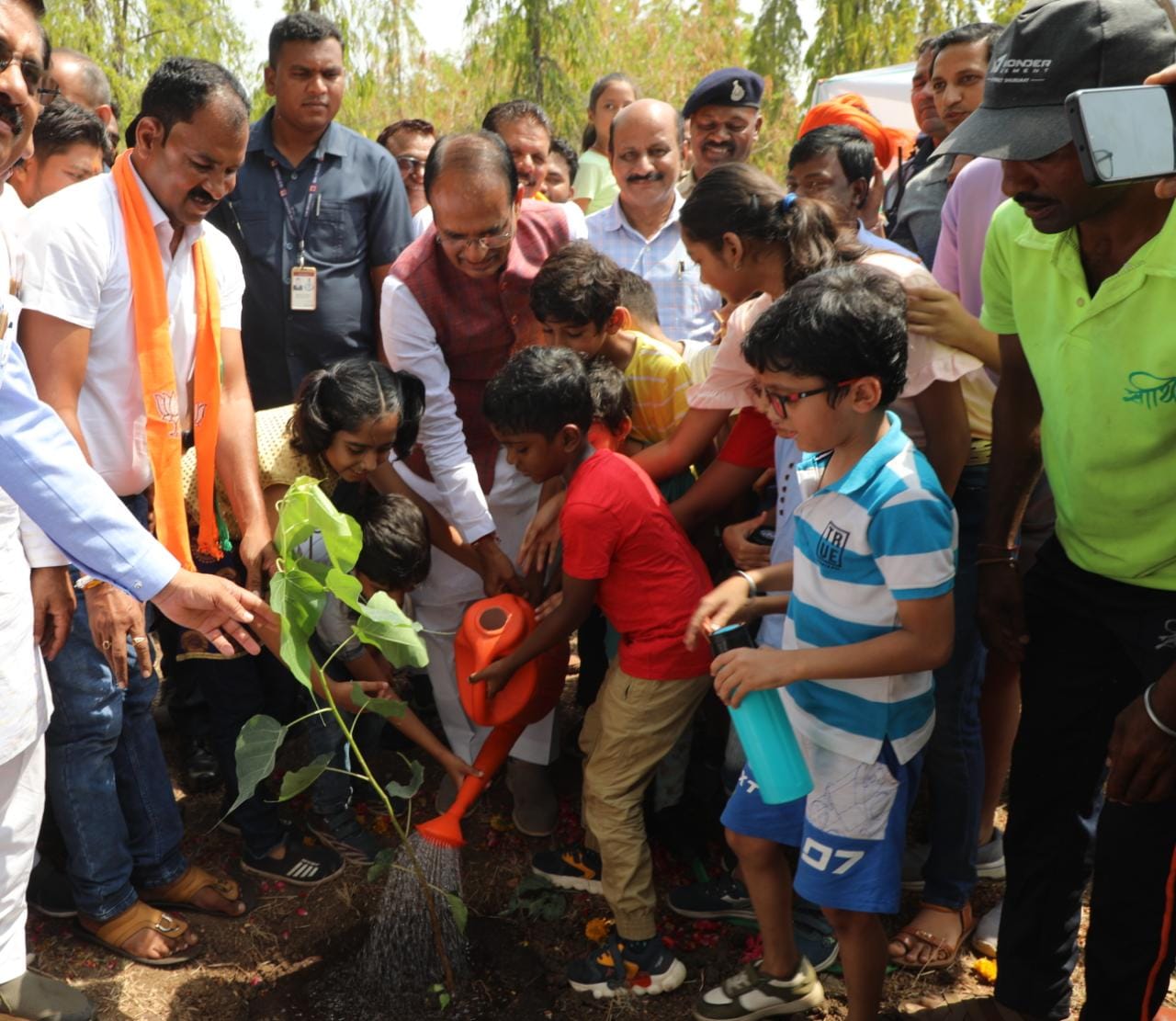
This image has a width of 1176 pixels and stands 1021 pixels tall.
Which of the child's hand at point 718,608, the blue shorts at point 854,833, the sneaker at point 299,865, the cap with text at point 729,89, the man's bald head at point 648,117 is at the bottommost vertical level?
the sneaker at point 299,865

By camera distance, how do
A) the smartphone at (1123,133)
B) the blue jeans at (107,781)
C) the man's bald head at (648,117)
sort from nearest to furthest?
the smartphone at (1123,133) < the blue jeans at (107,781) < the man's bald head at (648,117)

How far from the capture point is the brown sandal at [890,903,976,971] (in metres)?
2.83

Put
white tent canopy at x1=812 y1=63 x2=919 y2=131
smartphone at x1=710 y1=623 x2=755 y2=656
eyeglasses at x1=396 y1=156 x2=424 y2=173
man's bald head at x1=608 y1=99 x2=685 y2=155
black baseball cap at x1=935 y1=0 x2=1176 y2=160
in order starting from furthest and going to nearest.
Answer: white tent canopy at x1=812 y1=63 x2=919 y2=131 < eyeglasses at x1=396 y1=156 x2=424 y2=173 < man's bald head at x1=608 y1=99 x2=685 y2=155 < smartphone at x1=710 y1=623 x2=755 y2=656 < black baseball cap at x1=935 y1=0 x2=1176 y2=160

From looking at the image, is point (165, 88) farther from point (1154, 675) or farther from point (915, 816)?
point (915, 816)

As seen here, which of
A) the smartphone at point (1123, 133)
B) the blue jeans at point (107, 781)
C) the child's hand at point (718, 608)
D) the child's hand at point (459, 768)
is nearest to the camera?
the smartphone at point (1123, 133)

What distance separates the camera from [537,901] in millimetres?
3162

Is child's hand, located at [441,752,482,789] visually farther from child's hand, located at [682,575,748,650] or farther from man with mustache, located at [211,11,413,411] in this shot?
man with mustache, located at [211,11,413,411]

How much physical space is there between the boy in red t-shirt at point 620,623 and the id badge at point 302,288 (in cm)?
129

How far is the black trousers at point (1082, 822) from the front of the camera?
2119mm

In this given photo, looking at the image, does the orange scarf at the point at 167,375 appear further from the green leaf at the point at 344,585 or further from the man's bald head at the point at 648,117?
the man's bald head at the point at 648,117

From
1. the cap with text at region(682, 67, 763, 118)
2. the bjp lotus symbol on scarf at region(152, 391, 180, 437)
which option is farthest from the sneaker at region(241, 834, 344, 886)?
the cap with text at region(682, 67, 763, 118)

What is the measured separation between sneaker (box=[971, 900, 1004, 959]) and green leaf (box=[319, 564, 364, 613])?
6.10 feet

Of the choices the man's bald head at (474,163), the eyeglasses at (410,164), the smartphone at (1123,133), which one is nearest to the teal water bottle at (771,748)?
the smartphone at (1123,133)

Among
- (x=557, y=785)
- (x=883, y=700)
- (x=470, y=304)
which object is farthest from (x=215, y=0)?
(x=883, y=700)
